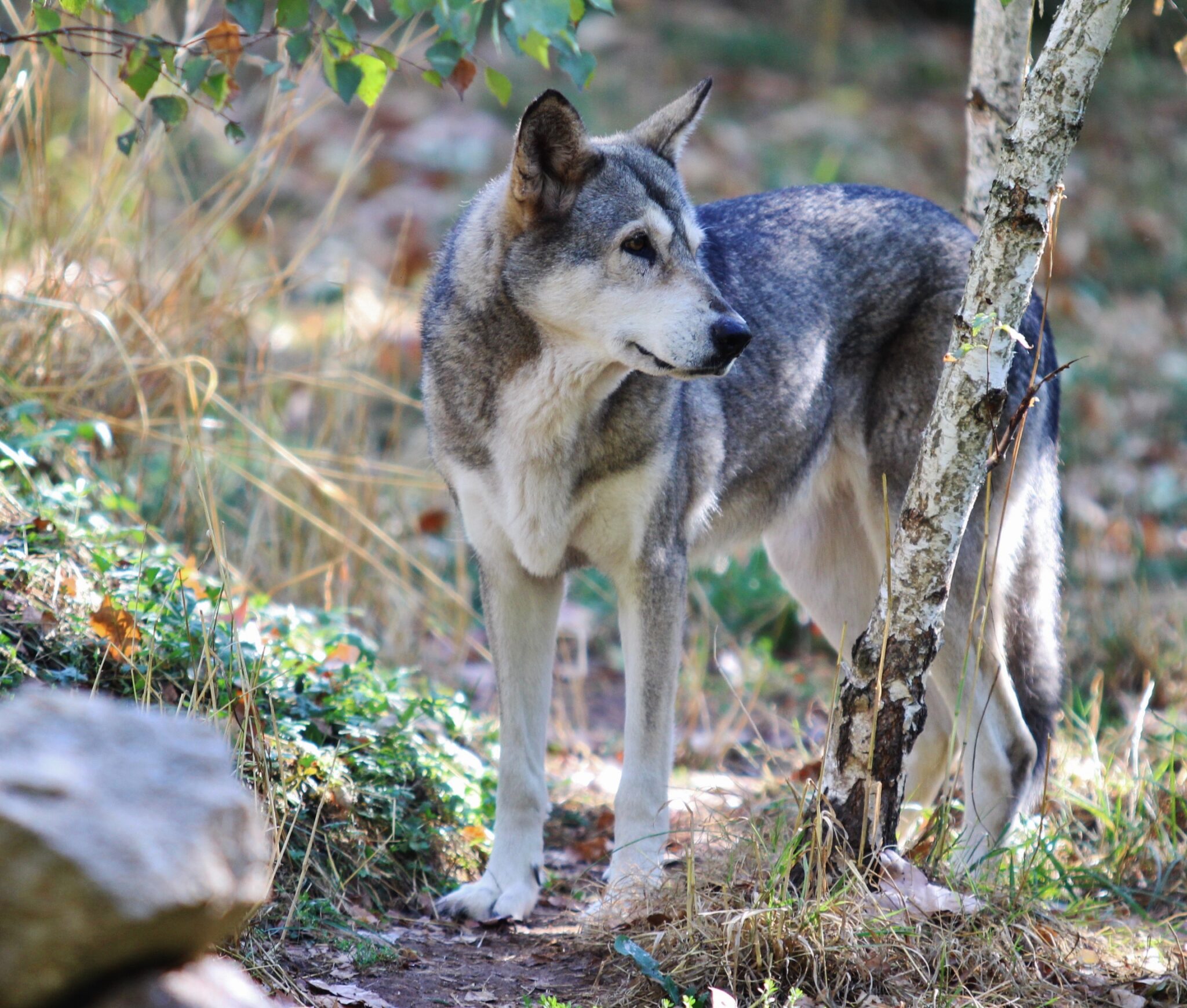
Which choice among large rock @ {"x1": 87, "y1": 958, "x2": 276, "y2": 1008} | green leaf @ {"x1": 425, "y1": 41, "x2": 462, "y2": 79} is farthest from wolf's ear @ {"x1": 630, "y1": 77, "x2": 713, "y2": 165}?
large rock @ {"x1": 87, "y1": 958, "x2": 276, "y2": 1008}

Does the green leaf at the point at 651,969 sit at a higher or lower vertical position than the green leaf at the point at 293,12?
lower

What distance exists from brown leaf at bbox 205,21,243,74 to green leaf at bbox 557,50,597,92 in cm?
A: 89

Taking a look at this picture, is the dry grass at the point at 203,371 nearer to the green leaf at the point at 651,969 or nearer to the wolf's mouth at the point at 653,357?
the wolf's mouth at the point at 653,357

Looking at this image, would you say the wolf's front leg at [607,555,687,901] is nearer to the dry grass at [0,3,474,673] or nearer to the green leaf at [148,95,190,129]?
the dry grass at [0,3,474,673]

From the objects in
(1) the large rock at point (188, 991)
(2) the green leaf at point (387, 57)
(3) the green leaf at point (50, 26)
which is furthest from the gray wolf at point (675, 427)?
(1) the large rock at point (188, 991)

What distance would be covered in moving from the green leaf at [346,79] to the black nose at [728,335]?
1.12 m

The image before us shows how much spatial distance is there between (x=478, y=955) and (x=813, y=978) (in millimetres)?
968

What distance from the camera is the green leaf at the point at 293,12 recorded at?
9.56ft

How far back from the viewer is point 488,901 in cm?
351

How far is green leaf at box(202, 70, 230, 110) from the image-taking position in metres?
3.31

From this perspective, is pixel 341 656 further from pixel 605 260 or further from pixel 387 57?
pixel 387 57

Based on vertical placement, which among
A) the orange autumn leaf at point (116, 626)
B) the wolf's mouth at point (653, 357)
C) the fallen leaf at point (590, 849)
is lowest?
the fallen leaf at point (590, 849)

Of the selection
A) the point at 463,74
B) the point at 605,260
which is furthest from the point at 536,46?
the point at 605,260

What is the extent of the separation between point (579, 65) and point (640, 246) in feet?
1.94
